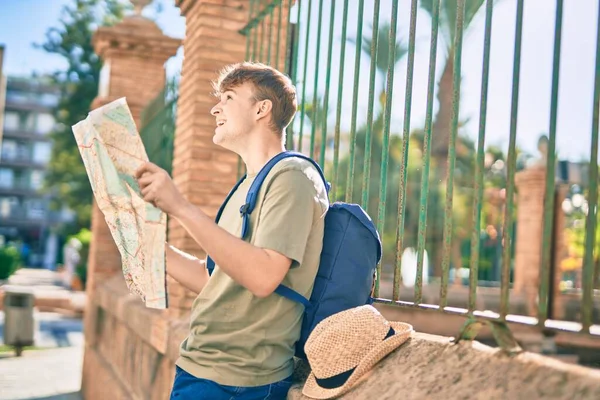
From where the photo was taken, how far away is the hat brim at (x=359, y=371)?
2.51m

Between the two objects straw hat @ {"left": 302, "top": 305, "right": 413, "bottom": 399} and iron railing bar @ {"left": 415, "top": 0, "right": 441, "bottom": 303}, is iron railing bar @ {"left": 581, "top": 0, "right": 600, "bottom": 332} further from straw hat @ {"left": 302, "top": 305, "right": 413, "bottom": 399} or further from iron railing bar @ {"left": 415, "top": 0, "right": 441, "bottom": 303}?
iron railing bar @ {"left": 415, "top": 0, "right": 441, "bottom": 303}

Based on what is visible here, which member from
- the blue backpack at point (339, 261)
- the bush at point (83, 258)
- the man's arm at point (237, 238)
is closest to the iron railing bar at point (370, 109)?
the blue backpack at point (339, 261)

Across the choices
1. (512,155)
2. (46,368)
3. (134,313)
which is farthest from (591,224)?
(46,368)

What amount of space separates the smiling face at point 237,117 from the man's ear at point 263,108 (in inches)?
0.4

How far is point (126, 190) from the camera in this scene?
258 centimetres

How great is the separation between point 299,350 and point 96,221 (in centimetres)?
874

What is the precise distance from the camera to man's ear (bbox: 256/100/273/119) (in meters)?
2.74

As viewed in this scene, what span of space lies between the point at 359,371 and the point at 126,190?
903 mm

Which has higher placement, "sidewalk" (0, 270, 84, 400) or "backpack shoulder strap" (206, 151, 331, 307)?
"backpack shoulder strap" (206, 151, 331, 307)

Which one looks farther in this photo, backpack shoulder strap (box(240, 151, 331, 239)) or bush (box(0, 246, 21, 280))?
bush (box(0, 246, 21, 280))

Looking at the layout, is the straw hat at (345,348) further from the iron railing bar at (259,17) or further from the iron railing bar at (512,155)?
the iron railing bar at (259,17)

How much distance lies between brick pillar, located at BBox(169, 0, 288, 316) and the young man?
252 centimetres

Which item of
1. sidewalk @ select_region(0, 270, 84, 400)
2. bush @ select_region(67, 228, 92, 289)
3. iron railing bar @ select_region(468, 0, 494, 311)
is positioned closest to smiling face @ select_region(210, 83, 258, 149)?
iron railing bar @ select_region(468, 0, 494, 311)

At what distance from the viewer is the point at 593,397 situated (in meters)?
1.79
